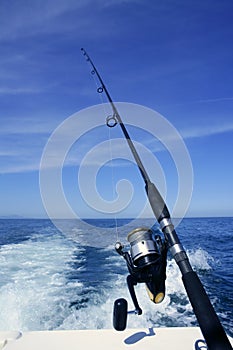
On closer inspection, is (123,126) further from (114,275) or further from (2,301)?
(114,275)

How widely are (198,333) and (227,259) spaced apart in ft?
25.1

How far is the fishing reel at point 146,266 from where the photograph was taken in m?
1.50

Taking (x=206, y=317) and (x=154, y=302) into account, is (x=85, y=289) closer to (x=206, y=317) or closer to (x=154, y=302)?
(x=154, y=302)

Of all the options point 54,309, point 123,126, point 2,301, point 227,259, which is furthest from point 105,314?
point 227,259

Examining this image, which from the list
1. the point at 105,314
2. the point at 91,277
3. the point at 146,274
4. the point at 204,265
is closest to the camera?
the point at 146,274

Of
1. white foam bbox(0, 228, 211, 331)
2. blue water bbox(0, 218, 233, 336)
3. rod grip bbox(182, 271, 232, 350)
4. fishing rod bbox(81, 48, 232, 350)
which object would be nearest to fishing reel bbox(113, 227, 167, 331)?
fishing rod bbox(81, 48, 232, 350)

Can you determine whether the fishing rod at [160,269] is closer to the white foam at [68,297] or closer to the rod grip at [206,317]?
the rod grip at [206,317]

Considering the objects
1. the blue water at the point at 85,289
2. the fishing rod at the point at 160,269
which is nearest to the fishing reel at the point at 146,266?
the fishing rod at the point at 160,269

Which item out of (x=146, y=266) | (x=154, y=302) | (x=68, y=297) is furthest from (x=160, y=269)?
(x=68, y=297)

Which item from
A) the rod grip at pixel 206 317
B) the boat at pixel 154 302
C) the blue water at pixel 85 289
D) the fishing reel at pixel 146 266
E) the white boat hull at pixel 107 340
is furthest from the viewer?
the blue water at pixel 85 289

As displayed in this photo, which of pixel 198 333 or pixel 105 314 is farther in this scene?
pixel 105 314

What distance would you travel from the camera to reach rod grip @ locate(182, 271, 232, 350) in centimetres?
111

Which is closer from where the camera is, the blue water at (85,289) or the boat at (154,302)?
the boat at (154,302)

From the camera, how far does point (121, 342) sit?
215cm
